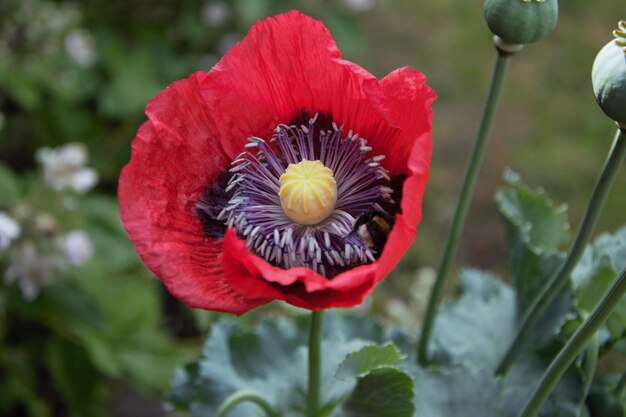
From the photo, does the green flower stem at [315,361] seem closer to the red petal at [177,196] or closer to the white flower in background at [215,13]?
the red petal at [177,196]

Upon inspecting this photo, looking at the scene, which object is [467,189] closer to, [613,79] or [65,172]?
[613,79]

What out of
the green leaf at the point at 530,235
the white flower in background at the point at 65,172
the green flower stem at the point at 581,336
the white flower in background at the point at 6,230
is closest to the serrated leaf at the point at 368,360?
the green flower stem at the point at 581,336

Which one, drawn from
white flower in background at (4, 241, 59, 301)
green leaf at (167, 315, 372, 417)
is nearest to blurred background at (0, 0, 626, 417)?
white flower in background at (4, 241, 59, 301)

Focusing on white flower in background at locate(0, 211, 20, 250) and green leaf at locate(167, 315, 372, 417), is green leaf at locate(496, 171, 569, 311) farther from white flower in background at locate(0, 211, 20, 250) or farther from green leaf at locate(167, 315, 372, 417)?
white flower in background at locate(0, 211, 20, 250)

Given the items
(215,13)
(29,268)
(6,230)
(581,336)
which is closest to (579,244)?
(581,336)

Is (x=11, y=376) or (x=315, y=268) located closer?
(x=315, y=268)

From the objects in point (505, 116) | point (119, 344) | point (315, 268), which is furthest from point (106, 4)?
point (315, 268)

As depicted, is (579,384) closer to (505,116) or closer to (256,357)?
(256,357)
